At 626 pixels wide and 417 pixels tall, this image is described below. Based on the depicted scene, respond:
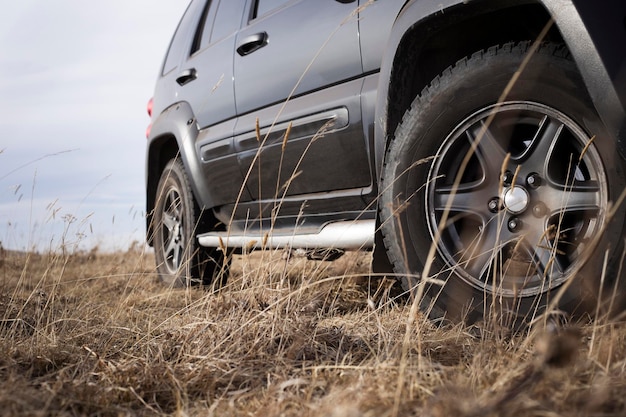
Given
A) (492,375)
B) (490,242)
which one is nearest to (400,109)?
(490,242)

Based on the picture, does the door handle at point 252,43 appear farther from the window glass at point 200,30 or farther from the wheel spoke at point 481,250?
the wheel spoke at point 481,250

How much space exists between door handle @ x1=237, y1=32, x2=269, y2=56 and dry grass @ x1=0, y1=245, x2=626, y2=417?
1.31 m

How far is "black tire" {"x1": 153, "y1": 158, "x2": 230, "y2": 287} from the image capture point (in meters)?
4.16

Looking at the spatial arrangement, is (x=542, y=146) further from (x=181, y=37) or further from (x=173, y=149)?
(x=181, y=37)

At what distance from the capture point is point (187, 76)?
434 cm

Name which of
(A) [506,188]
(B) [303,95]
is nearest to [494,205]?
(A) [506,188]

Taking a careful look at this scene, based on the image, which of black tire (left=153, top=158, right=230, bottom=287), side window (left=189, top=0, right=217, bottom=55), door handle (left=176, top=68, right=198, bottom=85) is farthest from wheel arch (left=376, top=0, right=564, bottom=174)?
side window (left=189, top=0, right=217, bottom=55)

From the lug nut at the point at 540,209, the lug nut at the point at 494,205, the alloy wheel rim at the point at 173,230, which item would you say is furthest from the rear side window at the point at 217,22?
the lug nut at the point at 540,209

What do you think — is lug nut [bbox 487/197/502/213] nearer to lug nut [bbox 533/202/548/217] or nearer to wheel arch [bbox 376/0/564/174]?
lug nut [bbox 533/202/548/217]

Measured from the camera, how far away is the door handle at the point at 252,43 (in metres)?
3.38

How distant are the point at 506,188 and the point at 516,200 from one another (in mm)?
59

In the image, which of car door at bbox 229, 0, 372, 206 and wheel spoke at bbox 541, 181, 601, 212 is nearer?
wheel spoke at bbox 541, 181, 601, 212

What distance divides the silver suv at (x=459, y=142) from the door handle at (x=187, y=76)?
97 centimetres

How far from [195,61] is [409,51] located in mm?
2228
